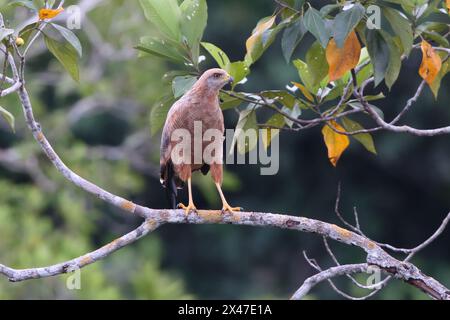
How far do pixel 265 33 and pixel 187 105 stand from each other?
2.93ft

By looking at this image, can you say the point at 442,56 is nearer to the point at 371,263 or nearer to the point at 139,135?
the point at 371,263

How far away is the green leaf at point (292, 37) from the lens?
3426 millimetres

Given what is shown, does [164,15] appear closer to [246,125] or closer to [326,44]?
[246,125]

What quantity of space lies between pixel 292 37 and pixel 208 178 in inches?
344

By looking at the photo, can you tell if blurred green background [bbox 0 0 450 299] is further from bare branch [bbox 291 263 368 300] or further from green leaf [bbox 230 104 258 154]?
bare branch [bbox 291 263 368 300]

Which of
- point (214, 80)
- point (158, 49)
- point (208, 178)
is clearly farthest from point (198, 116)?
point (208, 178)

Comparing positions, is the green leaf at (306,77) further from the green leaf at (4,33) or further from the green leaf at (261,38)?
the green leaf at (4,33)

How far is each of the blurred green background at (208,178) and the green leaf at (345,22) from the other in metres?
7.40

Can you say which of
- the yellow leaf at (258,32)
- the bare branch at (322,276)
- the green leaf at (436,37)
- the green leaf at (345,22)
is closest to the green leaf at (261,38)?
the yellow leaf at (258,32)

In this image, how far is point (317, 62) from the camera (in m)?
3.60

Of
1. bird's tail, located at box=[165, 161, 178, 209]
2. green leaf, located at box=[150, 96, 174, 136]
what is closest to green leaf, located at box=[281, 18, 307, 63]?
green leaf, located at box=[150, 96, 174, 136]

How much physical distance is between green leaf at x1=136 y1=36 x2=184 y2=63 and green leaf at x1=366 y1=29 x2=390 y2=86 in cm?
81

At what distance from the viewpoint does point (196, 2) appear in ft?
11.7
